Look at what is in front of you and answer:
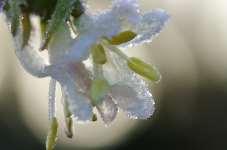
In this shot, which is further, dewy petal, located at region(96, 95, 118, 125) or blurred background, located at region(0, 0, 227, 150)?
blurred background, located at region(0, 0, 227, 150)

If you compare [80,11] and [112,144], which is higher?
[80,11]

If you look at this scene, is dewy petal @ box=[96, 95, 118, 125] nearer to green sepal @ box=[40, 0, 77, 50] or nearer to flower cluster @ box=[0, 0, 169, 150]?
flower cluster @ box=[0, 0, 169, 150]

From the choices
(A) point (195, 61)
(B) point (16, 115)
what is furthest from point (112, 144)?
(A) point (195, 61)

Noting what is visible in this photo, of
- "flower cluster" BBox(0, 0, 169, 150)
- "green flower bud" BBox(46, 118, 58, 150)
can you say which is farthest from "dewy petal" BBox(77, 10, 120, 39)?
"green flower bud" BBox(46, 118, 58, 150)

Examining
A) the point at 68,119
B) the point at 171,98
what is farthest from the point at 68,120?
the point at 171,98

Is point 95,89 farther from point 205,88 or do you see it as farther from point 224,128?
point 205,88

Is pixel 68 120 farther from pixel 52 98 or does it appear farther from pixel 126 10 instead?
pixel 126 10
